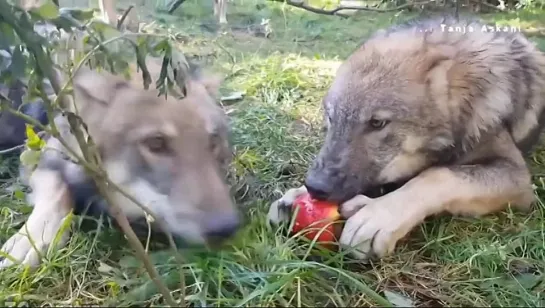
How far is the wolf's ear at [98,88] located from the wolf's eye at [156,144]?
0.20 m

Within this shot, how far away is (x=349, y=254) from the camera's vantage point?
5.88 feet

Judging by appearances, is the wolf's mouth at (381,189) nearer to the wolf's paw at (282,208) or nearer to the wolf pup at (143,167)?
the wolf's paw at (282,208)

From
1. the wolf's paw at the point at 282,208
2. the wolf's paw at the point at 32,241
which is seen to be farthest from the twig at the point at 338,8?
the wolf's paw at the point at 32,241

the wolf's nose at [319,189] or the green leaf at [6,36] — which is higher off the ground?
the green leaf at [6,36]

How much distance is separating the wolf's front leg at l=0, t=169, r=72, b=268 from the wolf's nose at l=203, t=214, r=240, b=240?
42cm

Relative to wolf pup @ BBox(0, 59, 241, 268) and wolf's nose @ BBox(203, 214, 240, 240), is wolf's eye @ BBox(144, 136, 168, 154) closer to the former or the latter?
wolf pup @ BBox(0, 59, 241, 268)

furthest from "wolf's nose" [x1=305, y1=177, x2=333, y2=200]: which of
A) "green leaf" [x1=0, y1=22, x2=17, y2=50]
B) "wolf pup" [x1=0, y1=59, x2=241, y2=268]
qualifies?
"green leaf" [x1=0, y1=22, x2=17, y2=50]

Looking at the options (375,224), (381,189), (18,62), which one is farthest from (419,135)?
(18,62)

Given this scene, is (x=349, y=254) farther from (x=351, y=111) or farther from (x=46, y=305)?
(x=46, y=305)

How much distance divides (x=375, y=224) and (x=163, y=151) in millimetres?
635

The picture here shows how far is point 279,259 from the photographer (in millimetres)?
1677

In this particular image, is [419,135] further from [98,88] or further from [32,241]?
[32,241]

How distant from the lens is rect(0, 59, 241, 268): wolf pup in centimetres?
168

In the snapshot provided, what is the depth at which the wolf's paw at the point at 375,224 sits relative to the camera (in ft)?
5.93
